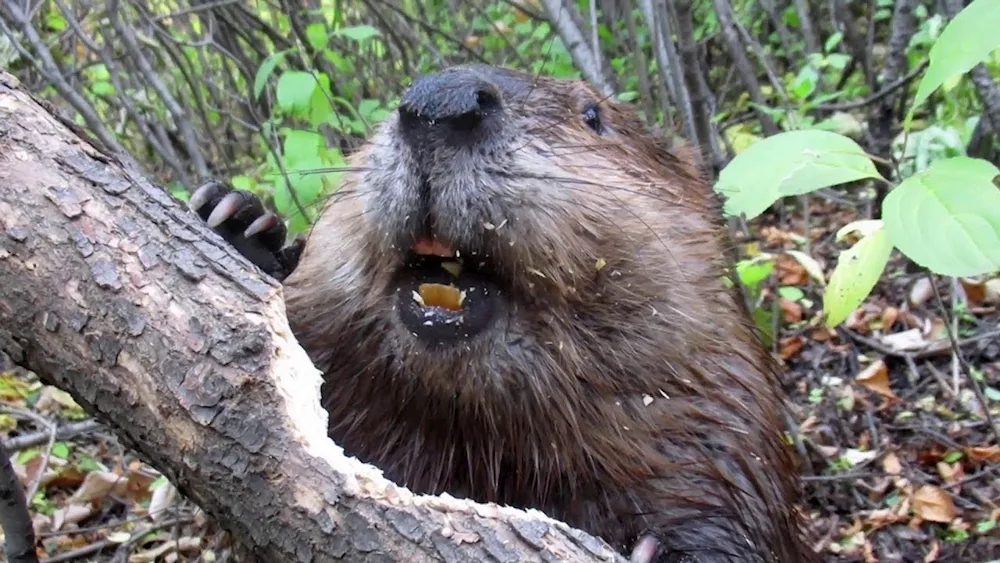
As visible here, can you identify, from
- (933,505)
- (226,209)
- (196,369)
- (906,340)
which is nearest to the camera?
(196,369)

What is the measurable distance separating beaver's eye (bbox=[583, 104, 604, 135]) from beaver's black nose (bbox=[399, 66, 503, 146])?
1.81 feet

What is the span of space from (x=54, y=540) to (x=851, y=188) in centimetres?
323

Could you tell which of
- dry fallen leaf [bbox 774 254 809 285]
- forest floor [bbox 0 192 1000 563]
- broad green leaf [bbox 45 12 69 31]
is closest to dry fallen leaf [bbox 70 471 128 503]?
forest floor [bbox 0 192 1000 563]

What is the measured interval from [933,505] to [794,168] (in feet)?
4.69

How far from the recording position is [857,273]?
150 centimetres

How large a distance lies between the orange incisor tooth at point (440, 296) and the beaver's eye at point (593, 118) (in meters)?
0.59

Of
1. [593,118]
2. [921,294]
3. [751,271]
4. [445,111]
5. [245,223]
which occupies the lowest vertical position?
[921,294]

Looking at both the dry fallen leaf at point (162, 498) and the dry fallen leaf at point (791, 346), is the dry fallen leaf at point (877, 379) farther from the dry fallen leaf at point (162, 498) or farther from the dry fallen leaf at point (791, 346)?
the dry fallen leaf at point (162, 498)

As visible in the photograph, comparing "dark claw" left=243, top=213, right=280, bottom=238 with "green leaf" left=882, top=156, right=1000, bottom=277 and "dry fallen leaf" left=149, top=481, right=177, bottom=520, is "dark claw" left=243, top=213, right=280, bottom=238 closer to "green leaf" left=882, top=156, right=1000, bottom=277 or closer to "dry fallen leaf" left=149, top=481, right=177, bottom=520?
"dry fallen leaf" left=149, top=481, right=177, bottom=520

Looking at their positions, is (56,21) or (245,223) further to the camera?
(56,21)

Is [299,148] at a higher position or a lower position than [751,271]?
higher

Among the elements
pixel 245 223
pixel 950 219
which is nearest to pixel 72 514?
pixel 245 223

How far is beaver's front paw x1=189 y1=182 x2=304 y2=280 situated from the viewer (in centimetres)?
Answer: 204

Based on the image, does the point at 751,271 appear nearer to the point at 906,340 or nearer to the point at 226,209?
the point at 906,340
